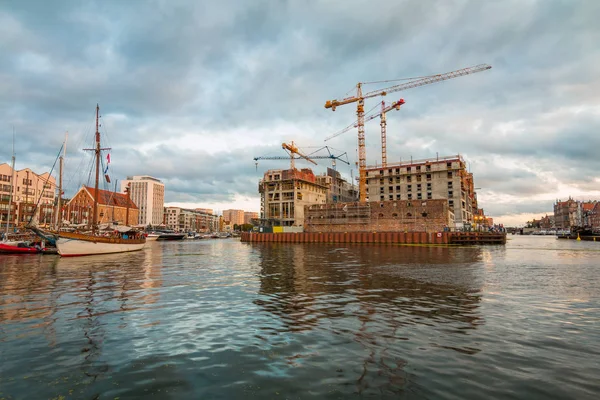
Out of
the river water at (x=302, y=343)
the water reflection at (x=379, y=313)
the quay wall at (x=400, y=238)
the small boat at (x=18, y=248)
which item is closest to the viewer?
the river water at (x=302, y=343)

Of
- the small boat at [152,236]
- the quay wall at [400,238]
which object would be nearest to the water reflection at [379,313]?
the quay wall at [400,238]

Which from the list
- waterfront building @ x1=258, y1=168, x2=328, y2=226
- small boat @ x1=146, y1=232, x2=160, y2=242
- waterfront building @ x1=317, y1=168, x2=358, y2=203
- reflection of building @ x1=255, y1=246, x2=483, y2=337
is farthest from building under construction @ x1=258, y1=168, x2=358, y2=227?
reflection of building @ x1=255, y1=246, x2=483, y2=337

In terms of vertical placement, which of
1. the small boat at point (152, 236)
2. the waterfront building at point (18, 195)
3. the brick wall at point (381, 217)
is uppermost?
the waterfront building at point (18, 195)

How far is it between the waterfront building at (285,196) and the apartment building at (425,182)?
93.4 feet

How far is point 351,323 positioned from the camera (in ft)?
38.1

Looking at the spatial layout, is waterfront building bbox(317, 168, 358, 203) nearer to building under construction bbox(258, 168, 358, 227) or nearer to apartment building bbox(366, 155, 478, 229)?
building under construction bbox(258, 168, 358, 227)

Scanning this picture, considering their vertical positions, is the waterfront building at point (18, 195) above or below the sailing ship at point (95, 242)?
above

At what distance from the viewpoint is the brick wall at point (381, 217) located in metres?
89.2

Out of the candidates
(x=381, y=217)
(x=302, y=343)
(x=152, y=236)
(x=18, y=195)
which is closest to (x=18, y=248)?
(x=302, y=343)

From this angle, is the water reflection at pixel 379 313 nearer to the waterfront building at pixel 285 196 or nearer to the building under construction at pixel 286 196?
the waterfront building at pixel 285 196

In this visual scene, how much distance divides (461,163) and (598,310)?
4852 inches

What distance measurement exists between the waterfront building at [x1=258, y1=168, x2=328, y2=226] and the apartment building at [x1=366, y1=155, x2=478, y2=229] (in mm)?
28467

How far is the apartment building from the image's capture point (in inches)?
4835

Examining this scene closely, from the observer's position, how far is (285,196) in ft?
481
